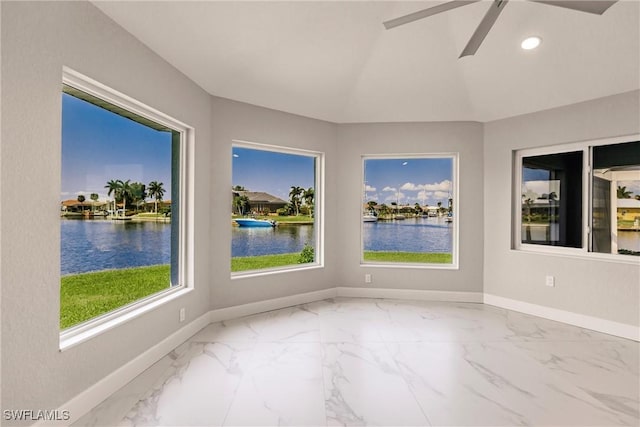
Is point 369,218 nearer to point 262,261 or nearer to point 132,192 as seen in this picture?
point 262,261

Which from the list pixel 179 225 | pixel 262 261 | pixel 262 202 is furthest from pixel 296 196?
pixel 179 225

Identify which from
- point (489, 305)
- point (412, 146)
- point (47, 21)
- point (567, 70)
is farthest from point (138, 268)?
point (567, 70)

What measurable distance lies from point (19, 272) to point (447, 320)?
375 centimetres

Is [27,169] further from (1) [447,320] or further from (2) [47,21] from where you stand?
(1) [447,320]

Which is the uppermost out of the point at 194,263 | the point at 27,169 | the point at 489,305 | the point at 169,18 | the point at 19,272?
the point at 169,18

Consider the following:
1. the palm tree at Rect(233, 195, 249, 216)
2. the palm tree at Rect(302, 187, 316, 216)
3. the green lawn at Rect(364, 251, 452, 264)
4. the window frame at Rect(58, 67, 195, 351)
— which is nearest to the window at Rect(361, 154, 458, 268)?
the green lawn at Rect(364, 251, 452, 264)

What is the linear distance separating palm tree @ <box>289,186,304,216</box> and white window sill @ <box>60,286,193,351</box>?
1827 mm

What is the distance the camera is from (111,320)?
7.66ft

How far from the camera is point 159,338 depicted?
2707mm

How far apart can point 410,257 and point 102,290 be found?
3.73 m

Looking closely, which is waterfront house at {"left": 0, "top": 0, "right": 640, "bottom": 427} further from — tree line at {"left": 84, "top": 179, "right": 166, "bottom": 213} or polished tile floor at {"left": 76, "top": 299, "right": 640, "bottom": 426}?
tree line at {"left": 84, "top": 179, "right": 166, "bottom": 213}

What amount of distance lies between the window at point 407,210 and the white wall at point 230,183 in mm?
552

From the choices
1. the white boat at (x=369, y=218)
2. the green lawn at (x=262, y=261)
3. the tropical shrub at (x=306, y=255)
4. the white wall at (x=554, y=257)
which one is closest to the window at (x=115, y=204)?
the green lawn at (x=262, y=261)

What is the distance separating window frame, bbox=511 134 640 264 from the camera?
133 inches
